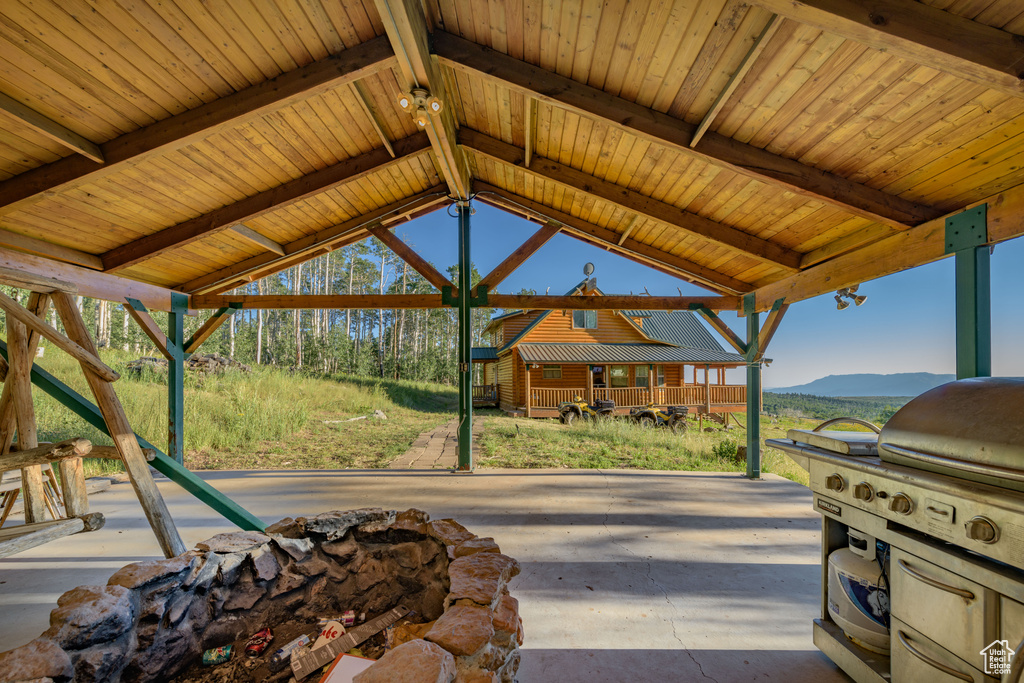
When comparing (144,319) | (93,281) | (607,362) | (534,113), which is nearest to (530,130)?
(534,113)

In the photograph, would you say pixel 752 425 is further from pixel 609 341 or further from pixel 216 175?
pixel 609 341

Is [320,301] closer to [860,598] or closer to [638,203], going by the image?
[638,203]

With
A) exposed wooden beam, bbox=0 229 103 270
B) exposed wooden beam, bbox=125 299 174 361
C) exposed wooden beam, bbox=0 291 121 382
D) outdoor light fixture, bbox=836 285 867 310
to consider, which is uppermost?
exposed wooden beam, bbox=0 229 103 270

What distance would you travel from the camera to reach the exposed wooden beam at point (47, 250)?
147 inches

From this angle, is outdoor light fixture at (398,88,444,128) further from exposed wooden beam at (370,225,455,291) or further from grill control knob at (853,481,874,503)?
grill control knob at (853,481,874,503)

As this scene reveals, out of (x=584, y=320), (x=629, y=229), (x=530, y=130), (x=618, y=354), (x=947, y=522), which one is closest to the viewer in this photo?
(x=947, y=522)

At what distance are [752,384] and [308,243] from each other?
7.08 metres

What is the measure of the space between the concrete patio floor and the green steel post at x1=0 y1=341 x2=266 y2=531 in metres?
0.96

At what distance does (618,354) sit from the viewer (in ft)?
48.4

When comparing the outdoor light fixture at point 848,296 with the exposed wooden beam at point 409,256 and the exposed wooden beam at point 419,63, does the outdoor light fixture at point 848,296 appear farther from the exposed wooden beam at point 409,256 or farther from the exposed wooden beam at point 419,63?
the exposed wooden beam at point 409,256

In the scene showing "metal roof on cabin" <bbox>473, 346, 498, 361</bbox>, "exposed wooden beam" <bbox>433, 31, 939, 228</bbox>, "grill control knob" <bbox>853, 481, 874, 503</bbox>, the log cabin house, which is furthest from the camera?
"metal roof on cabin" <bbox>473, 346, 498, 361</bbox>

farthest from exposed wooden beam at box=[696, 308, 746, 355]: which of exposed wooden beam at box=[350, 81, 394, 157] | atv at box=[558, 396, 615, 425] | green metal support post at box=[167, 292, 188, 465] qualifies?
green metal support post at box=[167, 292, 188, 465]

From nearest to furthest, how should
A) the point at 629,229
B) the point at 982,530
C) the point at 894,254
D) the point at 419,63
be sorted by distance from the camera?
1. the point at 982,530
2. the point at 419,63
3. the point at 894,254
4. the point at 629,229

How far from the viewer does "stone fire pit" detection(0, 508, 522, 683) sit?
1.25 m
